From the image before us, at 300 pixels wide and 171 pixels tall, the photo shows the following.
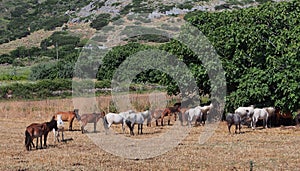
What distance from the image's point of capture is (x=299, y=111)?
94.8 ft

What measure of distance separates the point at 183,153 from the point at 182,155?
1.50 feet

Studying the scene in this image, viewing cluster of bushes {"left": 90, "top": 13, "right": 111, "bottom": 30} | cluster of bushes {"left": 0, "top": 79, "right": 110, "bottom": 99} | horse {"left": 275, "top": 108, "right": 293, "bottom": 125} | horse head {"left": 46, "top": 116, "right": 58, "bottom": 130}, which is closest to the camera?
horse head {"left": 46, "top": 116, "right": 58, "bottom": 130}

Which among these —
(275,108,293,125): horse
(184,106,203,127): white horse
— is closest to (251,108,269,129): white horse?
(275,108,293,125): horse

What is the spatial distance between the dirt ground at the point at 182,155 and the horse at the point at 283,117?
3200 mm

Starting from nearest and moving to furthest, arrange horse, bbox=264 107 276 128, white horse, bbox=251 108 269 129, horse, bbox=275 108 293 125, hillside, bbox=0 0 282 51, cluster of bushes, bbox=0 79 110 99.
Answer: white horse, bbox=251 108 269 129
horse, bbox=264 107 276 128
horse, bbox=275 108 293 125
cluster of bushes, bbox=0 79 110 99
hillside, bbox=0 0 282 51

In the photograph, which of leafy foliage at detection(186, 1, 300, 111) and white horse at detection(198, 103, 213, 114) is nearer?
leafy foliage at detection(186, 1, 300, 111)

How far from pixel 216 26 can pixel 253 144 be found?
12.2 meters

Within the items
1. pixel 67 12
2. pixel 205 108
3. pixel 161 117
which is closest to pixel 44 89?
pixel 161 117

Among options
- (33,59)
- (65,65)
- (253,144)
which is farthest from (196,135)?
(33,59)

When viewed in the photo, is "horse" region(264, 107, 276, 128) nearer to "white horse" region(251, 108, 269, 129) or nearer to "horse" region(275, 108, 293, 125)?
"horse" region(275, 108, 293, 125)

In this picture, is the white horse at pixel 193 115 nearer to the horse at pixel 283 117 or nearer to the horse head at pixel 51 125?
the horse at pixel 283 117

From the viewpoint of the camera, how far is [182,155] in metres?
18.3

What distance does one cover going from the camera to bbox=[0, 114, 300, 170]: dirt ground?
16109mm

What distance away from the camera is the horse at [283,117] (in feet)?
92.5
